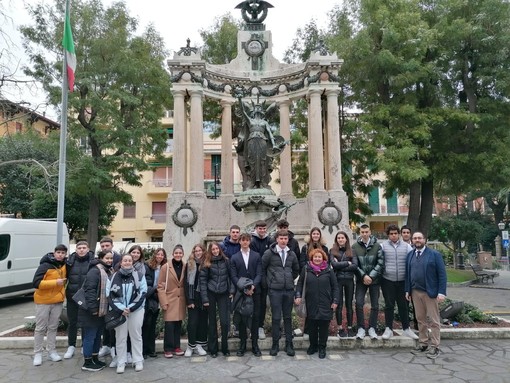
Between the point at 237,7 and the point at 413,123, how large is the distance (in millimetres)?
7972

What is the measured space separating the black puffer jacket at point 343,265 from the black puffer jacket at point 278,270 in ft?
2.14

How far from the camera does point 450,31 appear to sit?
16312 mm

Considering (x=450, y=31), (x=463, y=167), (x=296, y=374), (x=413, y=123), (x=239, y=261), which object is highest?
(x=450, y=31)

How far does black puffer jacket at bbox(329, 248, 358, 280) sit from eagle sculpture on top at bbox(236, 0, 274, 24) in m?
11.8

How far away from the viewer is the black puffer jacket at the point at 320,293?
586 cm

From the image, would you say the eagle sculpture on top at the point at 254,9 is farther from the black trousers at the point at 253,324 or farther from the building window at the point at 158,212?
the building window at the point at 158,212

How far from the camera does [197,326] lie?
6172 mm

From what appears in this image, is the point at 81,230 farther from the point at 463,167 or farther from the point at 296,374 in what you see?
the point at 296,374

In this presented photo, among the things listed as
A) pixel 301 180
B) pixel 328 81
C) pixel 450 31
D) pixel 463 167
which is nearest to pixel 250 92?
pixel 328 81

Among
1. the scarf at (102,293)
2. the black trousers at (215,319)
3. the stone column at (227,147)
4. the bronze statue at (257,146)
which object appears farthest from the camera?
the stone column at (227,147)

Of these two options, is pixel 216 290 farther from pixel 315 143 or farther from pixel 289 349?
pixel 315 143

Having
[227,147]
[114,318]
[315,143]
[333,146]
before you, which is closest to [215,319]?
[114,318]

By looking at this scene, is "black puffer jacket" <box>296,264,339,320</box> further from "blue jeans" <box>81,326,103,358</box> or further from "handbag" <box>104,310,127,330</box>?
"blue jeans" <box>81,326,103,358</box>

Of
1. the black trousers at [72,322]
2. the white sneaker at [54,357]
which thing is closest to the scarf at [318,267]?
the black trousers at [72,322]
